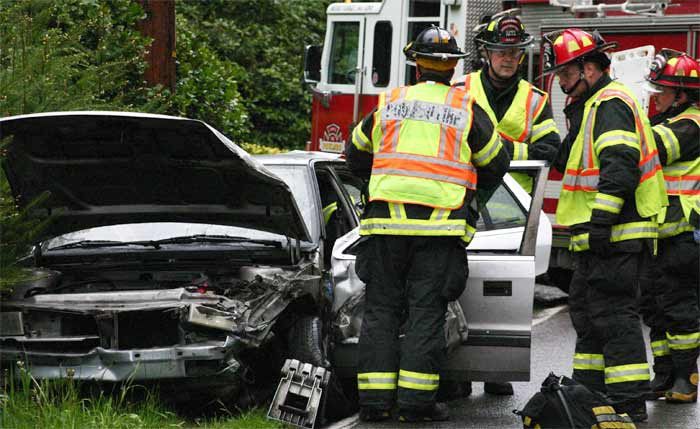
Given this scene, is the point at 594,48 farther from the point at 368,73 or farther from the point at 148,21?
the point at 368,73

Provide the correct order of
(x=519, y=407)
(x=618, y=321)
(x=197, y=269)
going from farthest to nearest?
(x=519, y=407), (x=197, y=269), (x=618, y=321)

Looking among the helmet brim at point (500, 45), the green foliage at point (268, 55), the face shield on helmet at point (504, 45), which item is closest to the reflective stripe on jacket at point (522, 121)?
the face shield on helmet at point (504, 45)

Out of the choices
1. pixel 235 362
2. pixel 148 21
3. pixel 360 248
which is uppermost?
pixel 148 21

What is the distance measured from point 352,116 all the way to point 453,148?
25.9ft

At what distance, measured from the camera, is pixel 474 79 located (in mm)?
7676

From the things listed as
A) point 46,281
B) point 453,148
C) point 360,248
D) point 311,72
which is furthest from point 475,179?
point 311,72

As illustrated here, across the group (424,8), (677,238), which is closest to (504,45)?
(677,238)

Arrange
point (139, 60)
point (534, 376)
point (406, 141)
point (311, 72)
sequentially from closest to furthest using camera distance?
point (406, 141) → point (534, 376) → point (139, 60) → point (311, 72)

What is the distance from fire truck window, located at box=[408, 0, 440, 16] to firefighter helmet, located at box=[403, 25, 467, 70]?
23.1 ft

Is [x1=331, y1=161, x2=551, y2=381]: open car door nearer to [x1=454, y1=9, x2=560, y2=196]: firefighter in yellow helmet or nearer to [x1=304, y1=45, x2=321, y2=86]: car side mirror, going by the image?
[x1=454, y1=9, x2=560, y2=196]: firefighter in yellow helmet

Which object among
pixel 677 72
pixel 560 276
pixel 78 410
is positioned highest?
pixel 677 72

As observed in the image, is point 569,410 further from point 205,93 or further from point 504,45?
point 205,93

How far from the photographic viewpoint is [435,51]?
20.3ft

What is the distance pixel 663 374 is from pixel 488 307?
159 centimetres
